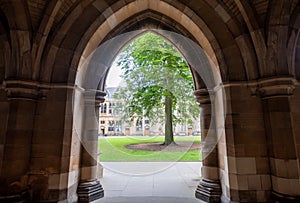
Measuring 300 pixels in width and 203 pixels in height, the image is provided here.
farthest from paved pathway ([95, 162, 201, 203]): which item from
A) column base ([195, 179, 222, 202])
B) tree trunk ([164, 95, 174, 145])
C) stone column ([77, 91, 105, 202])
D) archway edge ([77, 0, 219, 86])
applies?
tree trunk ([164, 95, 174, 145])

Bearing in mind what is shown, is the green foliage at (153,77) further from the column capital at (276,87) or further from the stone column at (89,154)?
the column capital at (276,87)

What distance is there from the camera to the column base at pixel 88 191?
2885mm

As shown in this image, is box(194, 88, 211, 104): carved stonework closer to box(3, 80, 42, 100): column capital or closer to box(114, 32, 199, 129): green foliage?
box(3, 80, 42, 100): column capital

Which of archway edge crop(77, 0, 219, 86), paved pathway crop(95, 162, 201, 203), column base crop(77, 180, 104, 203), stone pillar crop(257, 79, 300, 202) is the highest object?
archway edge crop(77, 0, 219, 86)

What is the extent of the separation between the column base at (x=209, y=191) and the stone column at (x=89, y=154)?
1807 millimetres

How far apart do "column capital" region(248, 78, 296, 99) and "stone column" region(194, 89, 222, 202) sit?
903 millimetres

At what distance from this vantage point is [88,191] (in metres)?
2.94

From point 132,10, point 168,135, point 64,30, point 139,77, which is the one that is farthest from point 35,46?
point 168,135

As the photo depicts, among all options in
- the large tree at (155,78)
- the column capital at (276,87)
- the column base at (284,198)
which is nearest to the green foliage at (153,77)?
the large tree at (155,78)

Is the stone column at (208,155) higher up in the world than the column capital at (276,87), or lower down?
lower down

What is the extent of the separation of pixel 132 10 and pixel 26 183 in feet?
11.4

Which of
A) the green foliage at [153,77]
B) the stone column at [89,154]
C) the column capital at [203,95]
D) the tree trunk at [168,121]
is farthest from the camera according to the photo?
the tree trunk at [168,121]

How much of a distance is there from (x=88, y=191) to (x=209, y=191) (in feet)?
6.91

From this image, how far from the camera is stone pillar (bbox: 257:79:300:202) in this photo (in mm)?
2340
